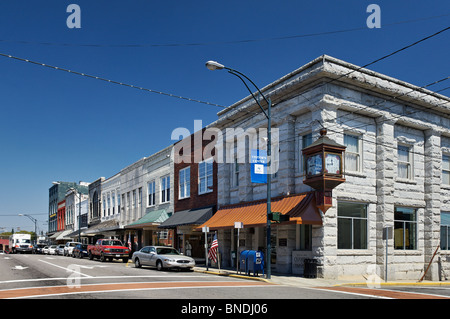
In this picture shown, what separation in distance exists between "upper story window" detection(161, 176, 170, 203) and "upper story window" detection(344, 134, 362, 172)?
19.3 m

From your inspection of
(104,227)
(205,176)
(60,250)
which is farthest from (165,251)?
(60,250)

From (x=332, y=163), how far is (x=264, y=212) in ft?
16.4

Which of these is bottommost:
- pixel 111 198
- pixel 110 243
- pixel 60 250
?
pixel 60 250

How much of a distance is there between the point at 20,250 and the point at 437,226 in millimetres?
51634

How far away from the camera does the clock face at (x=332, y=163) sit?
19750mm

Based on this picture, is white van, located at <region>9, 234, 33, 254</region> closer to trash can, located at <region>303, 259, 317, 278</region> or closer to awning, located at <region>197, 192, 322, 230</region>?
awning, located at <region>197, 192, 322, 230</region>

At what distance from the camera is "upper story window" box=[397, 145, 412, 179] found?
24.3 metres

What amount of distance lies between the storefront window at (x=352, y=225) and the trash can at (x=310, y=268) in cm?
170

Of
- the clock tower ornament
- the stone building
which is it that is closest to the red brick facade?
the stone building

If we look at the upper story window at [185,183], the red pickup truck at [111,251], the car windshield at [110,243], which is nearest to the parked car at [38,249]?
the red pickup truck at [111,251]

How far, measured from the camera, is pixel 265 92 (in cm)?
2530

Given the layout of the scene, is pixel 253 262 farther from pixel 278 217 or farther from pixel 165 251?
pixel 165 251

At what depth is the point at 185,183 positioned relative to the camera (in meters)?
35.0

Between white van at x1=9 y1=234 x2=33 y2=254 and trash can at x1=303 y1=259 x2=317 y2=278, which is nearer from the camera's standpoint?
trash can at x1=303 y1=259 x2=317 y2=278
